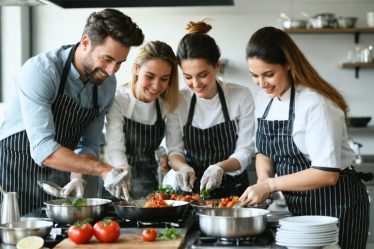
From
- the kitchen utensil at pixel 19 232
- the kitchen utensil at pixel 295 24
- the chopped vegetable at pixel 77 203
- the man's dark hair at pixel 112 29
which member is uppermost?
the kitchen utensil at pixel 295 24

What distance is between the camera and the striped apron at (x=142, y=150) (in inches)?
146

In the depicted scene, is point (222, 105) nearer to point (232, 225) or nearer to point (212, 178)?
Result: point (212, 178)

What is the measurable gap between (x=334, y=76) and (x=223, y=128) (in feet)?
11.0

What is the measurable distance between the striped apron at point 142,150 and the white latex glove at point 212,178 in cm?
46

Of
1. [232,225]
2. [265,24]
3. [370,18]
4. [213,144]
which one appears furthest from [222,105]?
[370,18]

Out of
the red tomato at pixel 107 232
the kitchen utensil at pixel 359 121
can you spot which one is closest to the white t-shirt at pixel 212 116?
the red tomato at pixel 107 232

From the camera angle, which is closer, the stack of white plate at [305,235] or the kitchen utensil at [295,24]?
the stack of white plate at [305,235]

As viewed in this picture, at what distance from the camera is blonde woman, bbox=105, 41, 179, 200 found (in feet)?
11.6

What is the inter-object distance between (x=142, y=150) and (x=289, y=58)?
1.19 m

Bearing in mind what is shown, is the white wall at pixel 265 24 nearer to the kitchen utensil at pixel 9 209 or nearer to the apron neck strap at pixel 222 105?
the apron neck strap at pixel 222 105

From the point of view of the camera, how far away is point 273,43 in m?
2.92

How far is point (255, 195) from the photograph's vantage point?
2.82 m

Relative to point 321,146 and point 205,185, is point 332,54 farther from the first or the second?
point 321,146

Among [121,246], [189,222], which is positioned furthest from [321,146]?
Result: [121,246]
